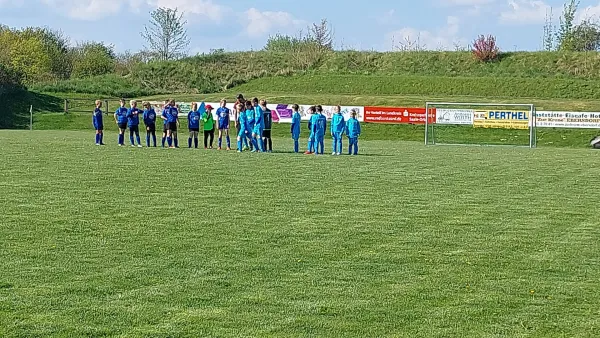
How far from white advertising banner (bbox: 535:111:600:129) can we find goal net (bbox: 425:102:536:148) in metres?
0.76

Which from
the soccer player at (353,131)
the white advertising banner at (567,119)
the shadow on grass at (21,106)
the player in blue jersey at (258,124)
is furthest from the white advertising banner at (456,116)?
the shadow on grass at (21,106)

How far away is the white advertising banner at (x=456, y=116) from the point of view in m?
43.3

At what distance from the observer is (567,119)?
4238cm

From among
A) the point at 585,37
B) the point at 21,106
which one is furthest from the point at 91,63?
the point at 585,37

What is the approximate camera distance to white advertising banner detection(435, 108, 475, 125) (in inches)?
1706

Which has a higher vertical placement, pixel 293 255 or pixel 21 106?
pixel 21 106

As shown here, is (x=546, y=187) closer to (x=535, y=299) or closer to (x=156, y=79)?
(x=535, y=299)

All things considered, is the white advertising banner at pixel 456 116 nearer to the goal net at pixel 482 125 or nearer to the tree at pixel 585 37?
the goal net at pixel 482 125

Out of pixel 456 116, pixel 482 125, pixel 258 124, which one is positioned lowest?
pixel 482 125

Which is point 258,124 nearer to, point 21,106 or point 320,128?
point 320,128

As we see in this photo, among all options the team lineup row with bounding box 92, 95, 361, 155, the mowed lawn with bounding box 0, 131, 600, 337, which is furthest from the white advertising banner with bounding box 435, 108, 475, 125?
the mowed lawn with bounding box 0, 131, 600, 337

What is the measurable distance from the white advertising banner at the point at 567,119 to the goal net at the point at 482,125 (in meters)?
0.76

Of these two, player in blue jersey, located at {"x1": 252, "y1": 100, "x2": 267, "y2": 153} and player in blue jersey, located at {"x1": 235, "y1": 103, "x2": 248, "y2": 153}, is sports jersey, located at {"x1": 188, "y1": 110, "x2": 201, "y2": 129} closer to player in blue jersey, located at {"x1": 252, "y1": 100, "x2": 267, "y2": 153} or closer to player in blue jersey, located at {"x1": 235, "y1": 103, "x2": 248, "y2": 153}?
player in blue jersey, located at {"x1": 235, "y1": 103, "x2": 248, "y2": 153}

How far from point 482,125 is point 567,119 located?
3810 millimetres
